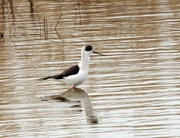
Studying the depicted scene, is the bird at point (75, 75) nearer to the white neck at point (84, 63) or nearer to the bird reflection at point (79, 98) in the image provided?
the white neck at point (84, 63)

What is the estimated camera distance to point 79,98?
12367 millimetres

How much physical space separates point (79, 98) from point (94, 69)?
1.96 metres

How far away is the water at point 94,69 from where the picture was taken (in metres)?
10.3

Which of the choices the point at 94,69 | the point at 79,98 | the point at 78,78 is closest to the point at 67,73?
the point at 78,78

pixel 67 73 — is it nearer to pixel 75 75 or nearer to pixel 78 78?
pixel 75 75

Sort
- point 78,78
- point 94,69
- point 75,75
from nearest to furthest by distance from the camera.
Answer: point 78,78
point 75,75
point 94,69

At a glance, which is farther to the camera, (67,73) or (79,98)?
(67,73)

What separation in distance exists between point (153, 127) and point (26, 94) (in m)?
3.22

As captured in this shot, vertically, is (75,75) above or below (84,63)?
below

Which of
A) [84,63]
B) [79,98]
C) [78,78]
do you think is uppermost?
[84,63]

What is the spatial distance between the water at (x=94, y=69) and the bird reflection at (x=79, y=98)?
18mm

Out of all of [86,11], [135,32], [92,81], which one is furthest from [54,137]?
[86,11]

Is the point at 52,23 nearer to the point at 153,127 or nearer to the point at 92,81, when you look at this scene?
the point at 92,81

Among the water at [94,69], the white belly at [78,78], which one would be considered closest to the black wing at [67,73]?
the white belly at [78,78]
